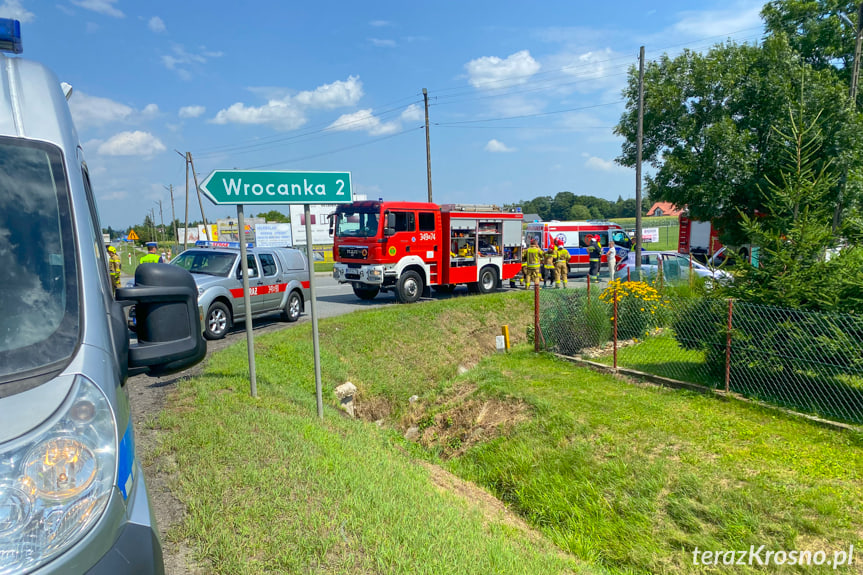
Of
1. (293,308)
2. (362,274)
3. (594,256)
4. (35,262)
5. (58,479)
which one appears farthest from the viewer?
(594,256)

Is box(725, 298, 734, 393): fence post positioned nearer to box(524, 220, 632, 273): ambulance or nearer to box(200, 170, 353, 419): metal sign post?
box(200, 170, 353, 419): metal sign post

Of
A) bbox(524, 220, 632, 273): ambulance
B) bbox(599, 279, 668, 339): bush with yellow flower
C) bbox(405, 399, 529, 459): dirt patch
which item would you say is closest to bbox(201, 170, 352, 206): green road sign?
bbox(405, 399, 529, 459): dirt patch

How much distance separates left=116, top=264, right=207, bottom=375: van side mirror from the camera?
7.01 feet

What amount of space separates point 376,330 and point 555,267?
33.4 feet

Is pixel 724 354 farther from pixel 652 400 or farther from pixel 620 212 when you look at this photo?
pixel 620 212

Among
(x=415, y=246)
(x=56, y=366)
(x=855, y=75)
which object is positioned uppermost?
(x=855, y=75)

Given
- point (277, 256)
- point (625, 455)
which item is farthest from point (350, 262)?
point (625, 455)

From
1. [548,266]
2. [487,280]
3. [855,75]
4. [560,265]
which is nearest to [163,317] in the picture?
[487,280]

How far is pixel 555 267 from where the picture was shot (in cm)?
2028

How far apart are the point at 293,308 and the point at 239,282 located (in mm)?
2165

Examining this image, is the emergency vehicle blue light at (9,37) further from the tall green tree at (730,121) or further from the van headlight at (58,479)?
the tall green tree at (730,121)

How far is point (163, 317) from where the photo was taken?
2217 mm

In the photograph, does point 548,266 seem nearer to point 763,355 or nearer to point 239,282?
point 239,282

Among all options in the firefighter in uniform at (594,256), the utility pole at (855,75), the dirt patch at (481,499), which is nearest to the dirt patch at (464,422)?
the dirt patch at (481,499)
